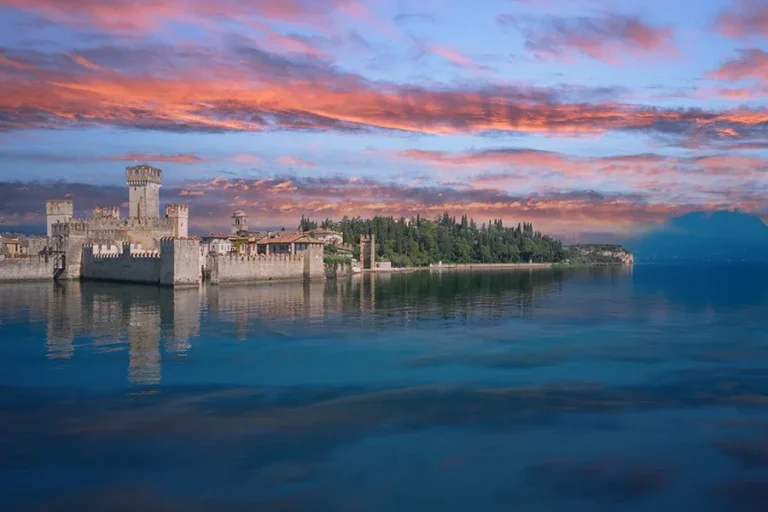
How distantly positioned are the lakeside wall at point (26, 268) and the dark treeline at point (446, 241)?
1636 inches

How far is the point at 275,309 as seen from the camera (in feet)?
108

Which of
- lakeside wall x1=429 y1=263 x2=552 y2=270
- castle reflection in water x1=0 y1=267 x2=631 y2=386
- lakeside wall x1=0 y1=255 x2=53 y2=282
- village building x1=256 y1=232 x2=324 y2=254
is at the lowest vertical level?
castle reflection in water x1=0 y1=267 x2=631 y2=386

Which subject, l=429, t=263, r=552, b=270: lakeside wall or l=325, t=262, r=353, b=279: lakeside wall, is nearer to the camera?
l=325, t=262, r=353, b=279: lakeside wall

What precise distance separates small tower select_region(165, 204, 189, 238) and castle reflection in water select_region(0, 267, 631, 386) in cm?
→ 1093

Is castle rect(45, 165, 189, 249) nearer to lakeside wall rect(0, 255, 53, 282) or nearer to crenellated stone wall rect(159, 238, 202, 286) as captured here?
lakeside wall rect(0, 255, 53, 282)

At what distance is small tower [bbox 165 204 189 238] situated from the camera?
5709 cm

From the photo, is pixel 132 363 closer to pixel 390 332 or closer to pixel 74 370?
pixel 74 370

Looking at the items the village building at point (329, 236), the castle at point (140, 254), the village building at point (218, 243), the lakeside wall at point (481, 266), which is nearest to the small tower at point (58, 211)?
the castle at point (140, 254)

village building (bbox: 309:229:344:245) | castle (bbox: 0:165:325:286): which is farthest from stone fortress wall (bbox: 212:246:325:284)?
village building (bbox: 309:229:344:245)

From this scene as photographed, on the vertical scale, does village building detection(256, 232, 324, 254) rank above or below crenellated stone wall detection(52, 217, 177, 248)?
below

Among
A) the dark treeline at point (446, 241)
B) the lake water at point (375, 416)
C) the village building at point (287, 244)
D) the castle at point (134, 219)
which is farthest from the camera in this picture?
the dark treeline at point (446, 241)

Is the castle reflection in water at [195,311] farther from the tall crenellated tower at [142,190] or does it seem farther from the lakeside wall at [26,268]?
the tall crenellated tower at [142,190]

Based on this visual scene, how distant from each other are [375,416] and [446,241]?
9882 cm

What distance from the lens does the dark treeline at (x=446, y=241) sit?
321ft
